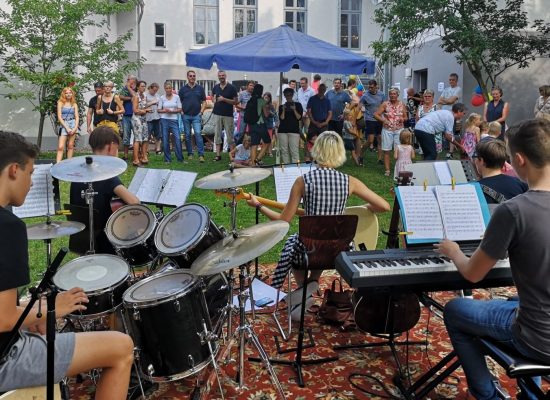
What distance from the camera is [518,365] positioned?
2.55 metres

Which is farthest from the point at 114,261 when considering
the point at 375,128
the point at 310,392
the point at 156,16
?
the point at 156,16

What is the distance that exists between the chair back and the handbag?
2.62ft

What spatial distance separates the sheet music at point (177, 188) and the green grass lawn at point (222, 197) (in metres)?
0.59

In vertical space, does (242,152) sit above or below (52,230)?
above

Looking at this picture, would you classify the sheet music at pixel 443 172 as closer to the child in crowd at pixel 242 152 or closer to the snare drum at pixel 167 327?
the snare drum at pixel 167 327

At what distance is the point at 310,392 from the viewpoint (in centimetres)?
358

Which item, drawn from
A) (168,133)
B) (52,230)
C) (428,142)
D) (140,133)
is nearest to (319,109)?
(428,142)

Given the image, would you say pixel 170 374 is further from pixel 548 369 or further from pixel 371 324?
pixel 548 369

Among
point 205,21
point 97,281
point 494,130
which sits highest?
point 205,21

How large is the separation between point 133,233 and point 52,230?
0.59m

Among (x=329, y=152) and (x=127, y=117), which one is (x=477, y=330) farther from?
(x=127, y=117)

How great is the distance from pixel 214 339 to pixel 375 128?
31.6ft

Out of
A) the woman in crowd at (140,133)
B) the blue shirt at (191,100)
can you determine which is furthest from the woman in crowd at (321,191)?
the blue shirt at (191,100)

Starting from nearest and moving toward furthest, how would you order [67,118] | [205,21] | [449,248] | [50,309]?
[50,309] → [449,248] → [67,118] → [205,21]
